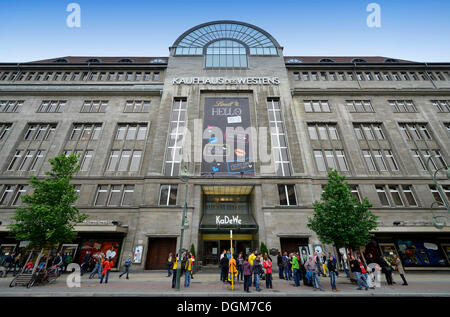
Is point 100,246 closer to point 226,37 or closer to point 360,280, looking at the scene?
point 360,280

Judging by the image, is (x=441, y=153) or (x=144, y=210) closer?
(x=144, y=210)

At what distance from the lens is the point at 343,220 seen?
1463 cm

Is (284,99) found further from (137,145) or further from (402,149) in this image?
(137,145)

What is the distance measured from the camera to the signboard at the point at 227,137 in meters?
25.3

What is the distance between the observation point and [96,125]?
1155 inches

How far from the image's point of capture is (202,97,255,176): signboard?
2531 cm

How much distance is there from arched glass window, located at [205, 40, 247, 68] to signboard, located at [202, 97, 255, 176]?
26.2ft

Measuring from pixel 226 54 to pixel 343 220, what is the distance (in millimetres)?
32578

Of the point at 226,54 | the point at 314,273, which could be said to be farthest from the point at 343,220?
the point at 226,54

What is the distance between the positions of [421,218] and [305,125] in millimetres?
17711

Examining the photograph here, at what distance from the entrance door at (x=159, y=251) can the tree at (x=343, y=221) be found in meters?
15.3

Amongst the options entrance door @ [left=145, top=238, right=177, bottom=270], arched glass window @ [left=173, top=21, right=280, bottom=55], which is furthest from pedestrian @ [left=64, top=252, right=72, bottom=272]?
arched glass window @ [left=173, top=21, right=280, bottom=55]

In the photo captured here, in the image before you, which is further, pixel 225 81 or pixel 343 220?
pixel 225 81

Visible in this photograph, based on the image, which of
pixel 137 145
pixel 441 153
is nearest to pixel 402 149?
pixel 441 153
